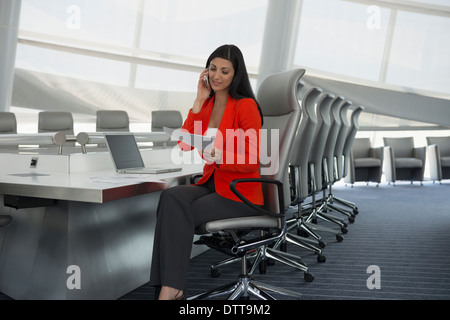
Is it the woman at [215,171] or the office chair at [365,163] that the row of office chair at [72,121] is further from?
the office chair at [365,163]

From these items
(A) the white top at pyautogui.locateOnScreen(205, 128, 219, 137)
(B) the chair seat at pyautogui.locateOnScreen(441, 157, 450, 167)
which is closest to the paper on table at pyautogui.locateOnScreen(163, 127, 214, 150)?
(A) the white top at pyautogui.locateOnScreen(205, 128, 219, 137)

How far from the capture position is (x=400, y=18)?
30.0ft

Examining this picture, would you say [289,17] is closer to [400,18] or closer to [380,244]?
[400,18]

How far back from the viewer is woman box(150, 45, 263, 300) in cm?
190

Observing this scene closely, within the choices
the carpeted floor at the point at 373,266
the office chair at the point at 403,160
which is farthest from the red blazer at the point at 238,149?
the office chair at the point at 403,160

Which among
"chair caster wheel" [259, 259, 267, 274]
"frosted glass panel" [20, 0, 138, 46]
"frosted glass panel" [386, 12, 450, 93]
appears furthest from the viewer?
"frosted glass panel" [386, 12, 450, 93]

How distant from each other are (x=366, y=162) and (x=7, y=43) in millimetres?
6069

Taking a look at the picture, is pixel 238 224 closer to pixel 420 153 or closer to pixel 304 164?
pixel 304 164

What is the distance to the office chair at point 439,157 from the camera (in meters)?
8.73

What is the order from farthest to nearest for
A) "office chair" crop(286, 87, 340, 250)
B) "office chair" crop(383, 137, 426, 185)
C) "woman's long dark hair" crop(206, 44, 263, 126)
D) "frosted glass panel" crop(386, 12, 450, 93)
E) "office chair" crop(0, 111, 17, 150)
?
"frosted glass panel" crop(386, 12, 450, 93)
"office chair" crop(383, 137, 426, 185)
"office chair" crop(0, 111, 17, 150)
"office chair" crop(286, 87, 340, 250)
"woman's long dark hair" crop(206, 44, 263, 126)

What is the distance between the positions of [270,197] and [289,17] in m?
6.17

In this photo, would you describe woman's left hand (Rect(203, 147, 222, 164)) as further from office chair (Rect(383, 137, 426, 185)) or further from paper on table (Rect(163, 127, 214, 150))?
office chair (Rect(383, 137, 426, 185))

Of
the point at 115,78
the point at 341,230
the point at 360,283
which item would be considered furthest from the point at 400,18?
the point at 360,283

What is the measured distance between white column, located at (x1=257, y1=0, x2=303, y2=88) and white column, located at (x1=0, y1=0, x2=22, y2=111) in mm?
3807
